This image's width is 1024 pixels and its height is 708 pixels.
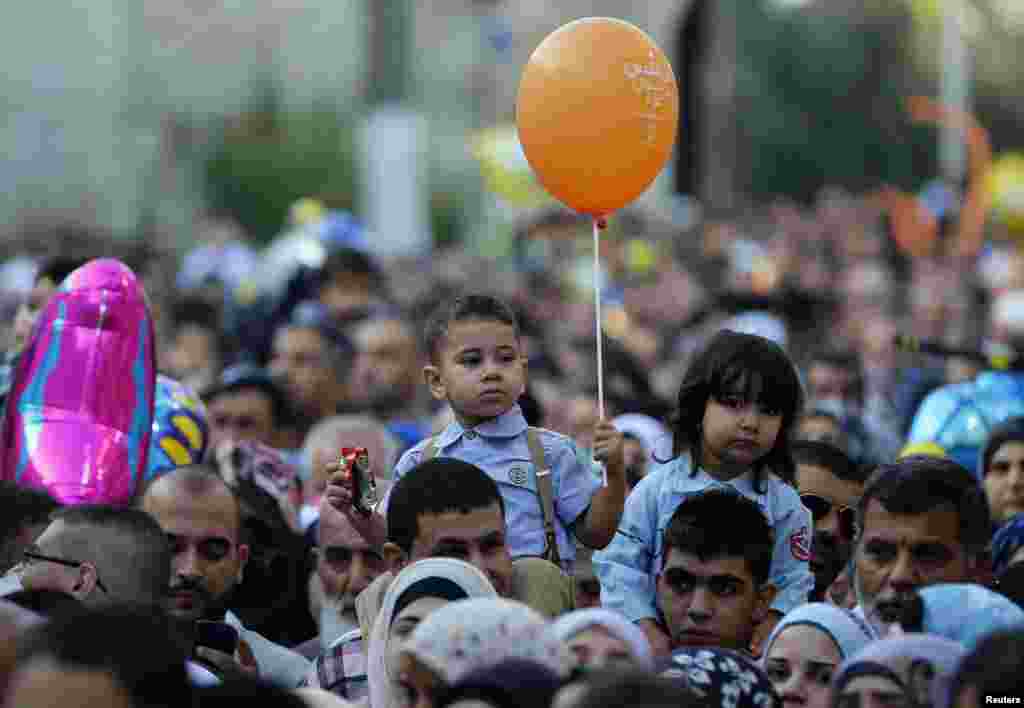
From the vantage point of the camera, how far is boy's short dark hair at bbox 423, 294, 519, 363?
654 cm

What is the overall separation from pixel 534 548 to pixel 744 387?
0.71 metres

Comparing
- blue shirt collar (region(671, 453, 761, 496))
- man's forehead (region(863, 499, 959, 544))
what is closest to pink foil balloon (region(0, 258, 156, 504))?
blue shirt collar (region(671, 453, 761, 496))

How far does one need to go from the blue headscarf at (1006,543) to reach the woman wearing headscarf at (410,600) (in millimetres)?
1781

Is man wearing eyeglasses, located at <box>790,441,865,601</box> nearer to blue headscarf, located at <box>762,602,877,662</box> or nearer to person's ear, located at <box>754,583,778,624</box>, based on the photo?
person's ear, located at <box>754,583,778,624</box>

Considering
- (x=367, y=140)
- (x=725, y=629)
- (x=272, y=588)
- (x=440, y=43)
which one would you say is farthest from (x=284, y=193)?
(x=725, y=629)

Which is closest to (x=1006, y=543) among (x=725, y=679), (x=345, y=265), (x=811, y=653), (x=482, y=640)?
(x=811, y=653)

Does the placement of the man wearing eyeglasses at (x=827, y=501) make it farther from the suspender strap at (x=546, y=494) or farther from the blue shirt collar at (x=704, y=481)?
the suspender strap at (x=546, y=494)

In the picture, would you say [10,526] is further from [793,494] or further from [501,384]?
[793,494]

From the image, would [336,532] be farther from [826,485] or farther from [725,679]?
[725,679]

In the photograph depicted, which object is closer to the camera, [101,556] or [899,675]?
[899,675]

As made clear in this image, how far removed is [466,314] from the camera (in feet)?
21.5

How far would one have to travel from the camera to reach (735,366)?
6203mm

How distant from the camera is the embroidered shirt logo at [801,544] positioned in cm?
616

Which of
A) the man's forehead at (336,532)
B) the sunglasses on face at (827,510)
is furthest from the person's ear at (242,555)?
the sunglasses on face at (827,510)
